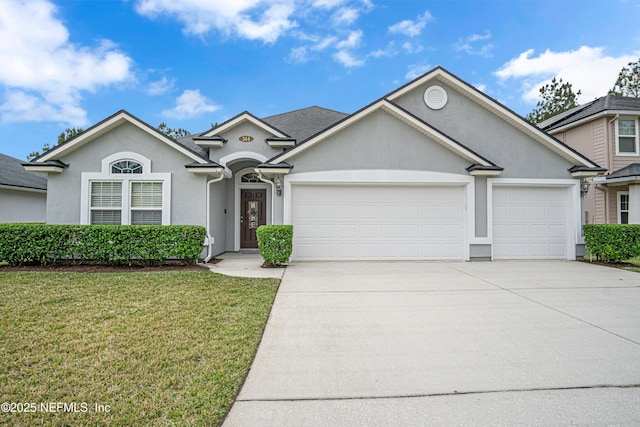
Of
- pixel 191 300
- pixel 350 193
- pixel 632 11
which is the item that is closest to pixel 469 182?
pixel 350 193

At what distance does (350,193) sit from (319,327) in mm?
5971

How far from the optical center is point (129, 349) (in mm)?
3512

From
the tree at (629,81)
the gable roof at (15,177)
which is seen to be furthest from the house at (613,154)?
the gable roof at (15,177)

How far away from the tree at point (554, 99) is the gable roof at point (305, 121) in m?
25.0

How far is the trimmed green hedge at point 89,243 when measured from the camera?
26.8ft

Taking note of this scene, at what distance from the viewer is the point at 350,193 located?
32.3 feet

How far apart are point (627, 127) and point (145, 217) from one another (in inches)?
733

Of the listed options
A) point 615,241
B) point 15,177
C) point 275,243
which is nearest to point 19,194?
point 15,177

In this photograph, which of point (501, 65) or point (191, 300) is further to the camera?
point (501, 65)

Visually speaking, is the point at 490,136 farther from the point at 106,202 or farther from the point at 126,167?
the point at 106,202

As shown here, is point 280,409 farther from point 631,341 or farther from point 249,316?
point 631,341

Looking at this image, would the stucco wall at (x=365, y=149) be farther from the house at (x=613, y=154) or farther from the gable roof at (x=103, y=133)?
the house at (x=613, y=154)

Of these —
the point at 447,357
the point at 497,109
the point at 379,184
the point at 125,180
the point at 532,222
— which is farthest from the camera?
the point at 497,109

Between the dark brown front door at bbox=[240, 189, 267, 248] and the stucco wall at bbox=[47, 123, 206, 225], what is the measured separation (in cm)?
315
